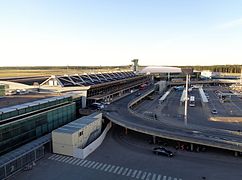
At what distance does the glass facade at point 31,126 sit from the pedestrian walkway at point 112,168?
5.66m

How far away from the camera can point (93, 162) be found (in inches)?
1141

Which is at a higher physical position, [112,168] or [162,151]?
[162,151]

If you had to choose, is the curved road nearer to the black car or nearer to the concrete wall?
the black car

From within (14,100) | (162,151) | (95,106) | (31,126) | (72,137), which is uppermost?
(14,100)

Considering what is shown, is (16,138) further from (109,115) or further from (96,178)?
(109,115)

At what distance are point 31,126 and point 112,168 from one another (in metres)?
15.0

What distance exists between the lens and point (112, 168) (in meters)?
27.4

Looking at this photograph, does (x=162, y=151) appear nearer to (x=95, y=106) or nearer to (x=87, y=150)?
(x=87, y=150)

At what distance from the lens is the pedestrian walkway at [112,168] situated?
25389mm

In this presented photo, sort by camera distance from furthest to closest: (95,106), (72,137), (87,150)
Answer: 1. (95,106)
2. (87,150)
3. (72,137)

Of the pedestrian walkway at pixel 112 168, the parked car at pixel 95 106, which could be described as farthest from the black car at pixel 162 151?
the parked car at pixel 95 106

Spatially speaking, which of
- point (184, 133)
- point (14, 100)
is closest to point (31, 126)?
point (14, 100)

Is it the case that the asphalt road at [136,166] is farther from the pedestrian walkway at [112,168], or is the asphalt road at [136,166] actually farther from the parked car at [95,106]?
the parked car at [95,106]

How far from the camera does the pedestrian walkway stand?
25389mm
